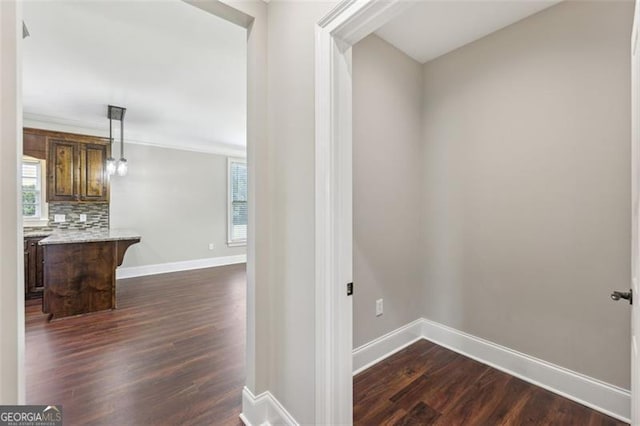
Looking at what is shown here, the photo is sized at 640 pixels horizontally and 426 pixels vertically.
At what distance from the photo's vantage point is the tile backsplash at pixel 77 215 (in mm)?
4254

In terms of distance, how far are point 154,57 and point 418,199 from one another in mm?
2766

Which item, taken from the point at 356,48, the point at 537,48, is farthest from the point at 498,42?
the point at 356,48

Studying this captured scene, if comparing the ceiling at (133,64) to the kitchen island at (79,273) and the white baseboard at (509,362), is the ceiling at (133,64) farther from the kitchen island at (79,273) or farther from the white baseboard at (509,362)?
the white baseboard at (509,362)

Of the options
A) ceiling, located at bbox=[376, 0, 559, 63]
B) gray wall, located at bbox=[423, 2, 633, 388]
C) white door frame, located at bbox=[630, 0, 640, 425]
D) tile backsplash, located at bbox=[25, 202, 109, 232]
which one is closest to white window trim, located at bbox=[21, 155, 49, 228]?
tile backsplash, located at bbox=[25, 202, 109, 232]

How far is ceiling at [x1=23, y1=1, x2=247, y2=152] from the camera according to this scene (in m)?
1.90

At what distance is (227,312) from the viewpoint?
342 centimetres

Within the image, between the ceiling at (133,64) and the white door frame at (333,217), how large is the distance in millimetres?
1260

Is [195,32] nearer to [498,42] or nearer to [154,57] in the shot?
[154,57]

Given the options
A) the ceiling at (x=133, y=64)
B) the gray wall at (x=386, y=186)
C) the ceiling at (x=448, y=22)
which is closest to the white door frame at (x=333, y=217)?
the gray wall at (x=386, y=186)

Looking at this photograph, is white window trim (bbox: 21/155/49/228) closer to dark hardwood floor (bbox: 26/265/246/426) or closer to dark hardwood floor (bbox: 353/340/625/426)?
dark hardwood floor (bbox: 26/265/246/426)

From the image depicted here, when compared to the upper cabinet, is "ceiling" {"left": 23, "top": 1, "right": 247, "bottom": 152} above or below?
above

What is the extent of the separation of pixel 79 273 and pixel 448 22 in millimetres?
4614

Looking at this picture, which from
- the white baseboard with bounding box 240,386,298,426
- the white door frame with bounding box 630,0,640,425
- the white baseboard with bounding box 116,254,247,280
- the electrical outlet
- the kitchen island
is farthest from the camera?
the white baseboard with bounding box 116,254,247,280

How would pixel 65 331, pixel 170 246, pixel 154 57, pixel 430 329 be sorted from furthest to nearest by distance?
Answer: 1. pixel 170 246
2. pixel 65 331
3. pixel 430 329
4. pixel 154 57
